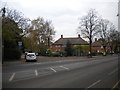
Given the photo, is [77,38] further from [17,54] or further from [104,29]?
[17,54]

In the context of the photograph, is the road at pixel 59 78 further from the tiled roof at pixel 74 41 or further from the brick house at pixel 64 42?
the brick house at pixel 64 42

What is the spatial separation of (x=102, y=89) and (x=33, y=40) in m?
63.3

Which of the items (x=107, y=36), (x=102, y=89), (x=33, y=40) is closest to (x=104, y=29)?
A: (x=107, y=36)

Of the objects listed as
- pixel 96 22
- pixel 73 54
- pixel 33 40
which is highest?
pixel 96 22

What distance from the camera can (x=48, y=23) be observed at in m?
77.2

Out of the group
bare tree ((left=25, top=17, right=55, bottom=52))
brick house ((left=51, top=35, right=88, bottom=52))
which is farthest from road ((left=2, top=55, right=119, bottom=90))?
brick house ((left=51, top=35, right=88, bottom=52))

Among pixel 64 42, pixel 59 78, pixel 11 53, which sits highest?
pixel 64 42

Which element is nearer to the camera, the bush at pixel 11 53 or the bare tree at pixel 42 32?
the bush at pixel 11 53

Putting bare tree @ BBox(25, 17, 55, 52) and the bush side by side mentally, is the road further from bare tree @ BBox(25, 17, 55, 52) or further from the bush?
bare tree @ BBox(25, 17, 55, 52)

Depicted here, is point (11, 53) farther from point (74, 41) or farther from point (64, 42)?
point (64, 42)

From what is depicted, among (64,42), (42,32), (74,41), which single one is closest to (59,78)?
(42,32)

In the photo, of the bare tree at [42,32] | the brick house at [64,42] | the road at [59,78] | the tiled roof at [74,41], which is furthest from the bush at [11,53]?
the tiled roof at [74,41]

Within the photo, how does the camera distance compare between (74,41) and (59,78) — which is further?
(74,41)

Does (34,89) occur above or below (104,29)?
below
